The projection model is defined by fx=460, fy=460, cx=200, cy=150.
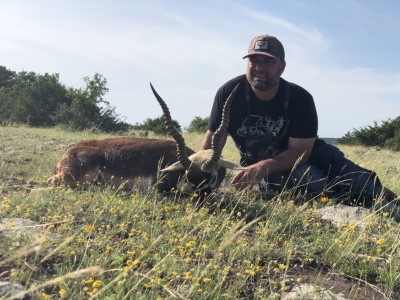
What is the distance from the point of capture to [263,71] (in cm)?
628

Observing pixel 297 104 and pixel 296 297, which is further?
pixel 297 104

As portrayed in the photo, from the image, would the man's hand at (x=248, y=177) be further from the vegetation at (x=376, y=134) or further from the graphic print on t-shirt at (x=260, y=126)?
the vegetation at (x=376, y=134)

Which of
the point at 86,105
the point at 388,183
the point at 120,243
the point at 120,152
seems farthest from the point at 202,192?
the point at 86,105

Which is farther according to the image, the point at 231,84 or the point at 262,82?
the point at 231,84

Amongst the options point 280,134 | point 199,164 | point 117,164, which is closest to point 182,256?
point 199,164

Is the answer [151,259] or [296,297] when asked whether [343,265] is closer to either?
[296,297]

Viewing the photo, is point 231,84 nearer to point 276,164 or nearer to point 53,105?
point 276,164

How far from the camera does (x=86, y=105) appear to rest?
93.2 ft

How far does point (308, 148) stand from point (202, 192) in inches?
64.8

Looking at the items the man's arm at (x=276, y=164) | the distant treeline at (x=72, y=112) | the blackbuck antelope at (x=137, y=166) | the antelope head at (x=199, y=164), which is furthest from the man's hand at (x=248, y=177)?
the distant treeline at (x=72, y=112)

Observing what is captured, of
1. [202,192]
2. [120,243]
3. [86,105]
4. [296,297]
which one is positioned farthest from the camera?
[86,105]

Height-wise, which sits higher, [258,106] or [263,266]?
[258,106]

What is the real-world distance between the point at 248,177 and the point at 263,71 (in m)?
1.49

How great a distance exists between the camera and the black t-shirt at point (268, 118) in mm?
6438
